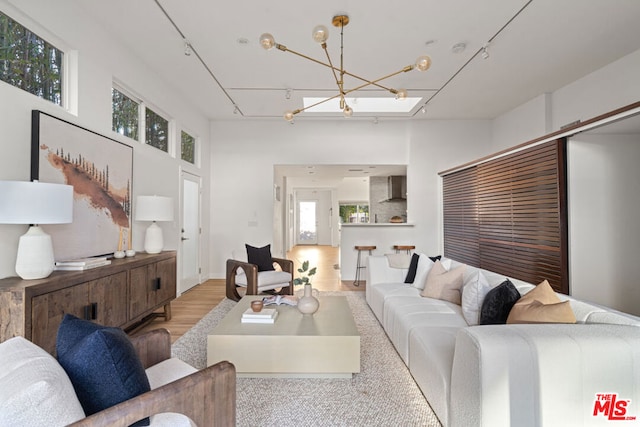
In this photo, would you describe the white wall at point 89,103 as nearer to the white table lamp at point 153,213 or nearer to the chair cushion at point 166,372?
the white table lamp at point 153,213

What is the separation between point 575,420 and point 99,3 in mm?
4431

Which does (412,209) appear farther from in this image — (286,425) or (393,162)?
(286,425)

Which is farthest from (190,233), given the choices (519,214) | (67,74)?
(519,214)

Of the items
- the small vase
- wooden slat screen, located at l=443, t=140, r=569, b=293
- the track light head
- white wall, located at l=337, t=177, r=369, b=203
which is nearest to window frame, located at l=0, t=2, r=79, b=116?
the small vase

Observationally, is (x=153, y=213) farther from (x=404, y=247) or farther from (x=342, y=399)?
(x=404, y=247)

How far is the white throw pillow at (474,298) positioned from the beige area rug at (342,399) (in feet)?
2.07

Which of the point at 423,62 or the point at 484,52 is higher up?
the point at 484,52

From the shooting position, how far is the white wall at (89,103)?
2.18 m

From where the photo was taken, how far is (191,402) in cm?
113

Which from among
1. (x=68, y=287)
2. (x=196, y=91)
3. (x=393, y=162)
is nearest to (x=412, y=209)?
(x=393, y=162)

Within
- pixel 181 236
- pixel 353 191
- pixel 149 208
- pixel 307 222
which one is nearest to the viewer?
pixel 149 208

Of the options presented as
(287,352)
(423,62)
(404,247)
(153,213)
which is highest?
(423,62)

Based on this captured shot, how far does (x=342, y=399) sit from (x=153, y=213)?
2.71 m

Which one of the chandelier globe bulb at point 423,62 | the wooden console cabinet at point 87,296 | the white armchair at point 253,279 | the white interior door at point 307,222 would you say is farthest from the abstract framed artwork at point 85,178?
the white interior door at point 307,222
